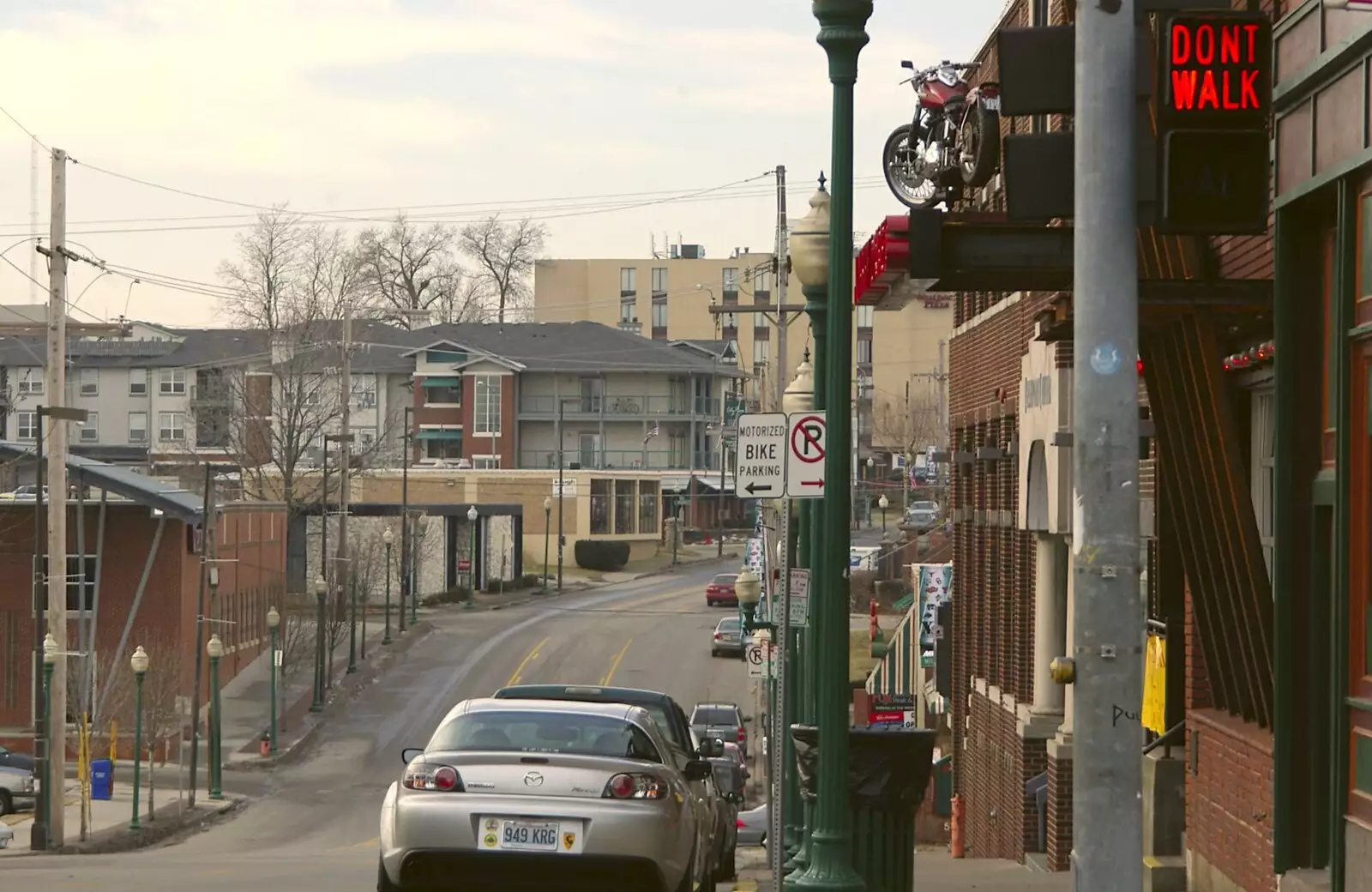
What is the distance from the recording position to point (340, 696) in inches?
2231

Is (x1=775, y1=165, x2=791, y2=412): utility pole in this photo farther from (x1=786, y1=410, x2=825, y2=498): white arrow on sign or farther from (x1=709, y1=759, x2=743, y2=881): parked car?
(x1=786, y1=410, x2=825, y2=498): white arrow on sign

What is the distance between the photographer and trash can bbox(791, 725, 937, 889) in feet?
38.2

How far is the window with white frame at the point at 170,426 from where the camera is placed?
107m

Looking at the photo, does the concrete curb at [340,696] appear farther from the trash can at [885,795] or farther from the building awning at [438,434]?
the trash can at [885,795]

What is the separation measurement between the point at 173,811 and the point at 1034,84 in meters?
37.3

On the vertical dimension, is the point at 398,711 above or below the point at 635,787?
below

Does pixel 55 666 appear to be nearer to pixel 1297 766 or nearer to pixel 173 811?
pixel 173 811

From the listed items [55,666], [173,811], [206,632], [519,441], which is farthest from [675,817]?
[519,441]

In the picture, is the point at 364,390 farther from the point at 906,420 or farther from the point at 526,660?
the point at 526,660

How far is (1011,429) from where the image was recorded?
22.9 m

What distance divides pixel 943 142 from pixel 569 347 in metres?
83.1

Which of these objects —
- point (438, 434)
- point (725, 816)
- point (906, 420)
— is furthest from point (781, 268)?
point (906, 420)

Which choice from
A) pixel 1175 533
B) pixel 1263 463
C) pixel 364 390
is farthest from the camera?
pixel 364 390

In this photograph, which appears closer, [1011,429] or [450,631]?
[1011,429]
